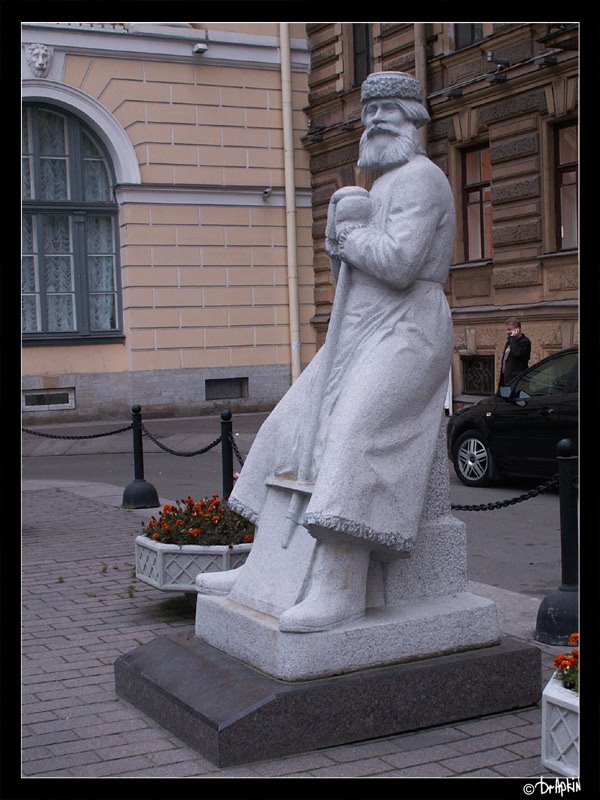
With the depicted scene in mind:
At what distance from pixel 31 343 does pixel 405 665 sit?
16421 mm

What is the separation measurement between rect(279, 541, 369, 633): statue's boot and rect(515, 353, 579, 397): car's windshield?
7.45 metres

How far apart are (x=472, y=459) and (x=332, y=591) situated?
8.03 m

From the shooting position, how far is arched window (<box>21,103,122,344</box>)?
800 inches

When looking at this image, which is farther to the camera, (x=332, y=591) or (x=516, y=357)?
(x=516, y=357)

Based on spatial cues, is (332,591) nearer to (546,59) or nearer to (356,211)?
(356,211)

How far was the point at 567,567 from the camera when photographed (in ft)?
19.8

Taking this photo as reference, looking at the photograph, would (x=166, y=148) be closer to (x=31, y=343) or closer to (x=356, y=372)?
(x=31, y=343)

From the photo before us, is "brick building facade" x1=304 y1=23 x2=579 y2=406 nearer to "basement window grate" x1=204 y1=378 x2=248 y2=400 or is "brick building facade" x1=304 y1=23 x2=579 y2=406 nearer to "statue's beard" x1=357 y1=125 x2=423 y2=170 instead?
"basement window grate" x1=204 y1=378 x2=248 y2=400

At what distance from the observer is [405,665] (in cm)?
461

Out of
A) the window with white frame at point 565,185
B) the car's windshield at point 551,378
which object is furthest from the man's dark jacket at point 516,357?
the car's windshield at point 551,378

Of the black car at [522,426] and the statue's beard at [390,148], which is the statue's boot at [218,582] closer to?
the statue's beard at [390,148]

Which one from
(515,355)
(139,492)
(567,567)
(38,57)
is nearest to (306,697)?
(567,567)

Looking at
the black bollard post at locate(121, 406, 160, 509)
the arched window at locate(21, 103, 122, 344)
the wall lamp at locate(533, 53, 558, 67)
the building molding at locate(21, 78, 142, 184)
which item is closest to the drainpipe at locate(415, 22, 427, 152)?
the wall lamp at locate(533, 53, 558, 67)

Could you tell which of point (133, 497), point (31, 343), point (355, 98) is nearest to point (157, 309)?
point (31, 343)
